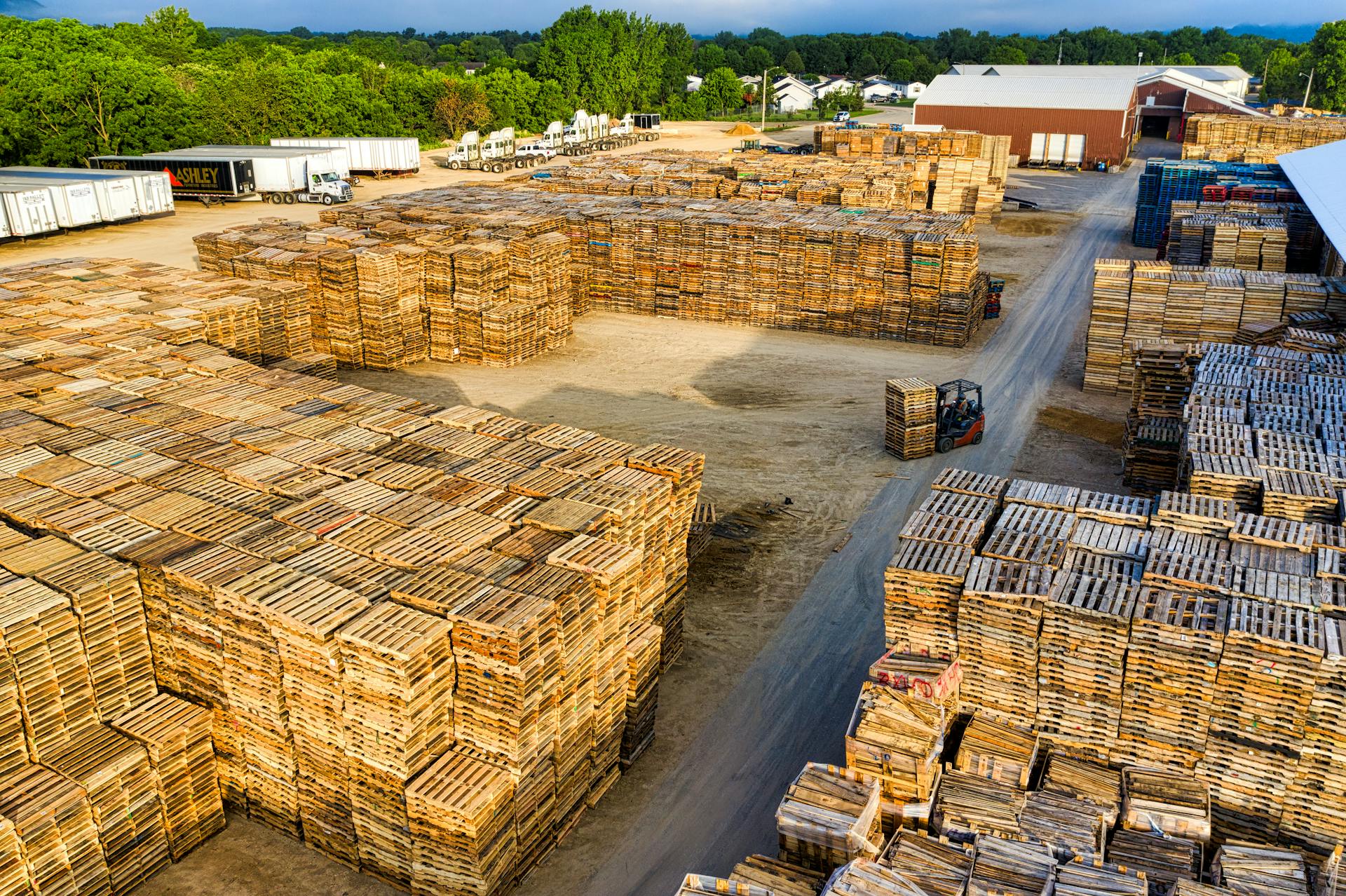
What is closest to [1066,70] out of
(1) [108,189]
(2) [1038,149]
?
(2) [1038,149]

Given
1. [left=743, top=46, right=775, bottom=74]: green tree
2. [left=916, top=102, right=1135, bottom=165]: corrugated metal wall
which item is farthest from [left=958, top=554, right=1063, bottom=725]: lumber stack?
[left=743, top=46, right=775, bottom=74]: green tree

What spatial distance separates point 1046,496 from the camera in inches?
639

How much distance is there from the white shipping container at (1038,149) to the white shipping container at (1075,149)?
1781 millimetres

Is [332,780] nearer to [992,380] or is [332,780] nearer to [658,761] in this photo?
[658,761]

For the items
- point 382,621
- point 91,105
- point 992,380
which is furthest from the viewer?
point 91,105

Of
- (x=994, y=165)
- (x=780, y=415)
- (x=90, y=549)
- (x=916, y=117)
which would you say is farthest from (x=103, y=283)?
(x=916, y=117)

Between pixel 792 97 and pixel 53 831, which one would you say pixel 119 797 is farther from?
pixel 792 97

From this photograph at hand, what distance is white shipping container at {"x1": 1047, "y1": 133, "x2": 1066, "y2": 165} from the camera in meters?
82.5

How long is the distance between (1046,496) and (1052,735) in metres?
4.52

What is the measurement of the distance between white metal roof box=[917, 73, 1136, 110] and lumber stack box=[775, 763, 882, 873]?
83442mm

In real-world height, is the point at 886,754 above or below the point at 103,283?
below

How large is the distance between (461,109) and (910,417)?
7959 centimetres

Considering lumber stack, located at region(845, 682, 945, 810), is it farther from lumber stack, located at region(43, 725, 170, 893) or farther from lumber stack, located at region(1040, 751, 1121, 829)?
lumber stack, located at region(43, 725, 170, 893)

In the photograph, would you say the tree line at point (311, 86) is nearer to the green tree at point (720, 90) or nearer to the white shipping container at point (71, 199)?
the green tree at point (720, 90)
